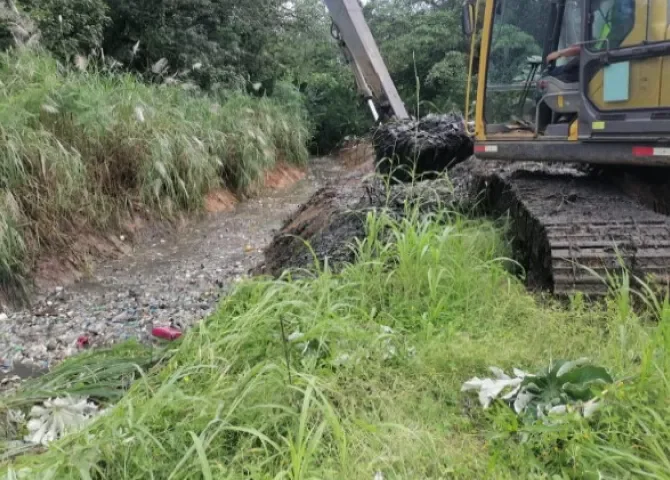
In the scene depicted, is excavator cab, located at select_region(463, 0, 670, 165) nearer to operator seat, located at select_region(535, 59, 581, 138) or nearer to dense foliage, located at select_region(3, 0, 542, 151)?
operator seat, located at select_region(535, 59, 581, 138)

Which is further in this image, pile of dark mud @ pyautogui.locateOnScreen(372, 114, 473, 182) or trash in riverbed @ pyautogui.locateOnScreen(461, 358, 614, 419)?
pile of dark mud @ pyautogui.locateOnScreen(372, 114, 473, 182)

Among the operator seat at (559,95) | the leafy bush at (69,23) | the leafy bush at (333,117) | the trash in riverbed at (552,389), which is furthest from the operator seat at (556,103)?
the leafy bush at (333,117)

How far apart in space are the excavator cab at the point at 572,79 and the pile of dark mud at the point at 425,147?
5.70 ft

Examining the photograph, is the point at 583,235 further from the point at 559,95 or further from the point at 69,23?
the point at 69,23

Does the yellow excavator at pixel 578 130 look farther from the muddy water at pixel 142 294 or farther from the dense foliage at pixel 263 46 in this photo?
the dense foliage at pixel 263 46

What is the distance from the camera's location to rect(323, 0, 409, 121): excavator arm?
8469 millimetres

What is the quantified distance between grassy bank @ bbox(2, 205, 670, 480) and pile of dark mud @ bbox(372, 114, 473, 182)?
12.4 feet

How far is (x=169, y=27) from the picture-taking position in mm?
10617

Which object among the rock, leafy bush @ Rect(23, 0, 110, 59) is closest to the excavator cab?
the rock

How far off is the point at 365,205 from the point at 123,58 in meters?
7.40

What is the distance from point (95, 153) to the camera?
20.7ft

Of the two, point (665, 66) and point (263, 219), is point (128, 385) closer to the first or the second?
point (665, 66)

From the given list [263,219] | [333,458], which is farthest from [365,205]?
[263,219]

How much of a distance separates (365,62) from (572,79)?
4889 mm
